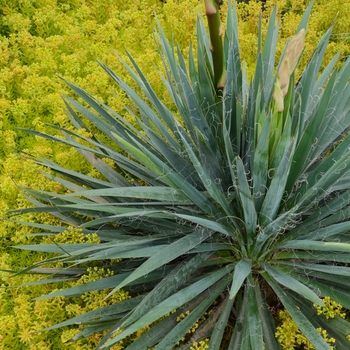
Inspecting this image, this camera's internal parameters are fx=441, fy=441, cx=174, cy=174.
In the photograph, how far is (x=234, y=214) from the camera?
1.73 m

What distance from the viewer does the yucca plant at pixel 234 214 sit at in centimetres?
155

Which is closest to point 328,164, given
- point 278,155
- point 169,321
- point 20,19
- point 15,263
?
point 278,155

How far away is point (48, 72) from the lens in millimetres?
3408

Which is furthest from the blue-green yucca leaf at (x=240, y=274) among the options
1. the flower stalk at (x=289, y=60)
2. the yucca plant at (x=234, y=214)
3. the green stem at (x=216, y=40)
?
the green stem at (x=216, y=40)

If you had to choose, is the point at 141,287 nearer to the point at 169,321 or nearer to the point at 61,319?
the point at 169,321

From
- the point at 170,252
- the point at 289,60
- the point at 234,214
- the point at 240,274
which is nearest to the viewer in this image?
the point at 289,60

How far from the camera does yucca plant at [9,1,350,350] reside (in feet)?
5.08

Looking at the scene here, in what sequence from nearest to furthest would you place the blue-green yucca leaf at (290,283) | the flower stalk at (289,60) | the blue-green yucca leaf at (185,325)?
the flower stalk at (289,60)
the blue-green yucca leaf at (290,283)
the blue-green yucca leaf at (185,325)

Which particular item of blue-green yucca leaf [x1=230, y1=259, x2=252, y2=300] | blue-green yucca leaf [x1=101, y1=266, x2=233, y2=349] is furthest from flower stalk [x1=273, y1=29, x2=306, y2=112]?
blue-green yucca leaf [x1=101, y1=266, x2=233, y2=349]

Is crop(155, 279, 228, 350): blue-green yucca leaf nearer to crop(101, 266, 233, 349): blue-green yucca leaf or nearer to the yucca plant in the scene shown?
the yucca plant

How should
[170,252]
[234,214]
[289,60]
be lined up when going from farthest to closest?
1. [234,214]
2. [170,252]
3. [289,60]

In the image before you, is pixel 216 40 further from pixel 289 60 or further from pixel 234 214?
pixel 234 214

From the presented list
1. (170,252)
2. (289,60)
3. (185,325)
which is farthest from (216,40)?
(185,325)

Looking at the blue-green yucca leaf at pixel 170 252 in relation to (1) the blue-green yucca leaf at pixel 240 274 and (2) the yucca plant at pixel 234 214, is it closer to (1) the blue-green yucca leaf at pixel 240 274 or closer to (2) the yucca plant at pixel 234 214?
(2) the yucca plant at pixel 234 214
